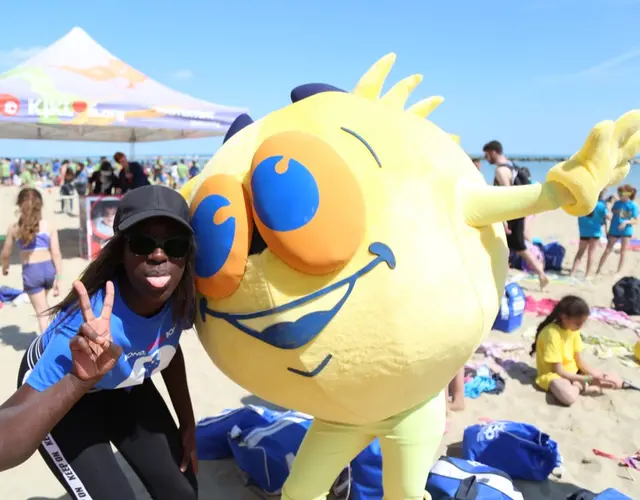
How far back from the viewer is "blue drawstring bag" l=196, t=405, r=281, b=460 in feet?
11.2

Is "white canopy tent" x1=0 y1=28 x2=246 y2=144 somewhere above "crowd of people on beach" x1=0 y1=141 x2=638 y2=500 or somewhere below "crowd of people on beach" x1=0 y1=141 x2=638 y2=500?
above

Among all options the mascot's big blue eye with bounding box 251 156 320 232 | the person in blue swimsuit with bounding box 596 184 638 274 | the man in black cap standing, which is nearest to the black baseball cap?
the mascot's big blue eye with bounding box 251 156 320 232

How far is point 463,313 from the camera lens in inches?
71.3

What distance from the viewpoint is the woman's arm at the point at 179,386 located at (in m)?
2.24

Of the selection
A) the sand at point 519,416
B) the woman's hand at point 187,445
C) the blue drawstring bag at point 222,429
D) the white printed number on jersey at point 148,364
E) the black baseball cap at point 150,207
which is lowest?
the sand at point 519,416

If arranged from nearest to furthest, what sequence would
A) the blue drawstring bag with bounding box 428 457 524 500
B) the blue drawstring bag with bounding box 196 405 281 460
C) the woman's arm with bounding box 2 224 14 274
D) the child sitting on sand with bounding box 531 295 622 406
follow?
1. the blue drawstring bag with bounding box 428 457 524 500
2. the blue drawstring bag with bounding box 196 405 281 460
3. the child sitting on sand with bounding box 531 295 622 406
4. the woman's arm with bounding box 2 224 14 274

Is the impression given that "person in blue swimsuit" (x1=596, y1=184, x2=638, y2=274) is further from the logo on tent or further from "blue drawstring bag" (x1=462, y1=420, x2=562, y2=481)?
the logo on tent

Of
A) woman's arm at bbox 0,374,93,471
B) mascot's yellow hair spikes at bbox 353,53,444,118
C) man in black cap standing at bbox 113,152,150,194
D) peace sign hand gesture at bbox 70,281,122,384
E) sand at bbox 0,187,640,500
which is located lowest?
sand at bbox 0,187,640,500

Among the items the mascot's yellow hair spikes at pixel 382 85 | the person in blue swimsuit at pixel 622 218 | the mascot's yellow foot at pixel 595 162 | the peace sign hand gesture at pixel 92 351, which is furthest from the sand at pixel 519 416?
the person in blue swimsuit at pixel 622 218

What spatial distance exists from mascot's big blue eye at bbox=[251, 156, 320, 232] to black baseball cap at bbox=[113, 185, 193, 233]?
27 cm

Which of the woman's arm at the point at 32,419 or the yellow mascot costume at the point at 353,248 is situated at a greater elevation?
the yellow mascot costume at the point at 353,248

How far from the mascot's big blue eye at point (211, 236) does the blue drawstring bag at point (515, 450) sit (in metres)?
2.27

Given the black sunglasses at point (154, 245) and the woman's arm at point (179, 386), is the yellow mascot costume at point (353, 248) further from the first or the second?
the woman's arm at point (179, 386)

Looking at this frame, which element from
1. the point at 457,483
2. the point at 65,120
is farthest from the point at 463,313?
the point at 65,120
